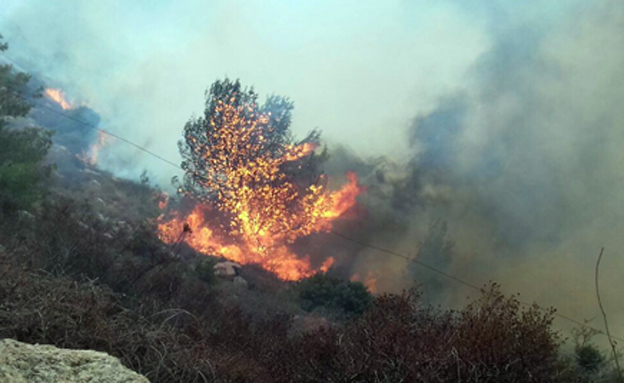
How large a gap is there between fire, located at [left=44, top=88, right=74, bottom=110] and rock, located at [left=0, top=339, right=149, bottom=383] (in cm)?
6726

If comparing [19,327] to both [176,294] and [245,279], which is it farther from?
[245,279]

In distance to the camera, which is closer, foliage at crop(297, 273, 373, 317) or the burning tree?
foliage at crop(297, 273, 373, 317)

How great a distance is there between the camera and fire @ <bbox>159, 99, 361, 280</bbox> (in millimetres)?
28188

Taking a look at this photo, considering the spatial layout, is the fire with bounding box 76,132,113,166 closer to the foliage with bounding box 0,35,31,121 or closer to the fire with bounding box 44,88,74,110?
the fire with bounding box 44,88,74,110

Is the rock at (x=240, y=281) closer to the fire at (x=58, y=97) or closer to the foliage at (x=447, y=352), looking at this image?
the foliage at (x=447, y=352)

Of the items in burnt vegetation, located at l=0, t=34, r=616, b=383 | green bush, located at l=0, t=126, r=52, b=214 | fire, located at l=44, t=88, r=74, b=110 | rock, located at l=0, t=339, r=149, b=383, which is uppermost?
fire, located at l=44, t=88, r=74, b=110

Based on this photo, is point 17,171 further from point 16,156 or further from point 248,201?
point 248,201

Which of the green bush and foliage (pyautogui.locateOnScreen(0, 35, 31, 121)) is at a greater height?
foliage (pyautogui.locateOnScreen(0, 35, 31, 121))

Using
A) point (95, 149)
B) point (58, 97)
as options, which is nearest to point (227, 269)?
point (95, 149)

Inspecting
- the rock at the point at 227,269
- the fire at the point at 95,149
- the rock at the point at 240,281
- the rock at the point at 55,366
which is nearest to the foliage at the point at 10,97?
the rock at the point at 227,269

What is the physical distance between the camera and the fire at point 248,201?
28188 mm

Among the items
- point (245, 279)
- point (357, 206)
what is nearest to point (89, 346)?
point (245, 279)

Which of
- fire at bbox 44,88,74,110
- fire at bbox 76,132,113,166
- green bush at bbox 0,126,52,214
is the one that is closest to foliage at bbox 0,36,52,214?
green bush at bbox 0,126,52,214

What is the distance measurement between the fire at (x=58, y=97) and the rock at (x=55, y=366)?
67256 mm
